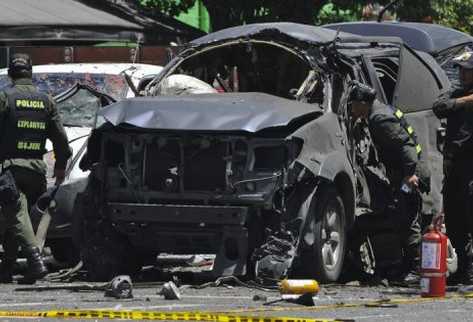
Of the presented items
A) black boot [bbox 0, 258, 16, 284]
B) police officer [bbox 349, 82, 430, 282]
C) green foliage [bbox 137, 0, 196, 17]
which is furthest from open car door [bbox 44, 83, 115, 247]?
green foliage [bbox 137, 0, 196, 17]

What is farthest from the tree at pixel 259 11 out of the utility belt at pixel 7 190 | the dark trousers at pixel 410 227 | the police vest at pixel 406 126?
the utility belt at pixel 7 190

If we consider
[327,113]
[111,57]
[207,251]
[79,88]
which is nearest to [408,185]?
[327,113]

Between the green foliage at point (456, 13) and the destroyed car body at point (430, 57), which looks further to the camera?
the green foliage at point (456, 13)

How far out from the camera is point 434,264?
1148 centimetres

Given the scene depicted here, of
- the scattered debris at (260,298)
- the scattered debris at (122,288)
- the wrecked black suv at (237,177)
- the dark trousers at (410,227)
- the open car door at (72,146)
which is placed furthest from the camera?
the open car door at (72,146)

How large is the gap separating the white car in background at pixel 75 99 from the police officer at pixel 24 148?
746 mm

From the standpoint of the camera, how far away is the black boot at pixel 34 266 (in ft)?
41.1

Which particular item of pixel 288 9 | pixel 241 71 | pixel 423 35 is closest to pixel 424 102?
A: pixel 241 71

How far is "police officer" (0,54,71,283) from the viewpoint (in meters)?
12.7

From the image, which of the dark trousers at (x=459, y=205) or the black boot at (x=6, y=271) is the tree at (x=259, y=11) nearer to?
Answer: the dark trousers at (x=459, y=205)

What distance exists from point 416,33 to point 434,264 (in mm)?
6242

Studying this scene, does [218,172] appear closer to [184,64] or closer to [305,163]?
[305,163]

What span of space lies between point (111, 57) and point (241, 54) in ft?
27.9

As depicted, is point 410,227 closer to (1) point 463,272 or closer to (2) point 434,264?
(1) point 463,272
